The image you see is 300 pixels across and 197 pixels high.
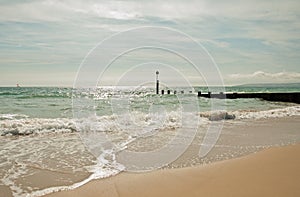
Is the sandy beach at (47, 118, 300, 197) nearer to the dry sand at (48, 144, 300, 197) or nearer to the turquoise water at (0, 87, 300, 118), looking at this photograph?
the dry sand at (48, 144, 300, 197)

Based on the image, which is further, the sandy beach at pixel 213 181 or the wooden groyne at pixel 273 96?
the wooden groyne at pixel 273 96

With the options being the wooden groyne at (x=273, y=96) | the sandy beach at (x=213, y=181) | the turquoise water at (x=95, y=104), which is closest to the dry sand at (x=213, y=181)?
the sandy beach at (x=213, y=181)

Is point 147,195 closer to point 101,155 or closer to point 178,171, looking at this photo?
point 178,171

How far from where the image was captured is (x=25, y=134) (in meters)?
11.3

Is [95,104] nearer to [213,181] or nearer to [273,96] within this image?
[213,181]

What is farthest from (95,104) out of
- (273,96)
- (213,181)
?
(273,96)

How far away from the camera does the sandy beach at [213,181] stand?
400 cm

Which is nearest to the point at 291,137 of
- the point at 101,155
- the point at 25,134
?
the point at 101,155

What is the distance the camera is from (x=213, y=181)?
14.6 ft

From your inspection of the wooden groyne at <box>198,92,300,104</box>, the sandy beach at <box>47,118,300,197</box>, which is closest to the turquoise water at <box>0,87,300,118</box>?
the wooden groyne at <box>198,92,300,104</box>

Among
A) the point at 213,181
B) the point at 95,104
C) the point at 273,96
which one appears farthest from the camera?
the point at 273,96

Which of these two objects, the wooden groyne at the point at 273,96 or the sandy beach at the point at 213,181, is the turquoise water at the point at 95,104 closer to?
the wooden groyne at the point at 273,96

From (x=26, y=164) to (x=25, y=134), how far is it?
5.62 metres

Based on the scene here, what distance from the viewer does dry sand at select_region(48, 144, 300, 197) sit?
4.00 meters
